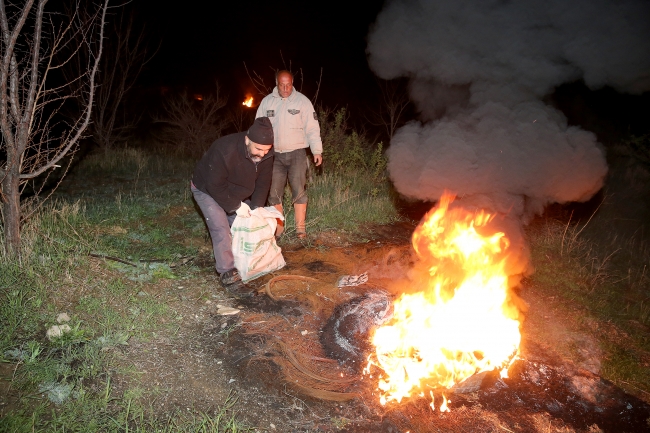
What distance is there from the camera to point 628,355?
374cm

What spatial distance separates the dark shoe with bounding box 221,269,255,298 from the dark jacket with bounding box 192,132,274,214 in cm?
67

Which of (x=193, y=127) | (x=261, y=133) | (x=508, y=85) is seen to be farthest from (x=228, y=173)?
(x=193, y=127)

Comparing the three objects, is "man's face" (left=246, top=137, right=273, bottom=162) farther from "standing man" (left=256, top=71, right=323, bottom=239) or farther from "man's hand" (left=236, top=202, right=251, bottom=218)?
"standing man" (left=256, top=71, right=323, bottom=239)

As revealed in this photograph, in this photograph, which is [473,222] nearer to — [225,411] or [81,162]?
[225,411]

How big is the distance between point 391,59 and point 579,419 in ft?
13.1

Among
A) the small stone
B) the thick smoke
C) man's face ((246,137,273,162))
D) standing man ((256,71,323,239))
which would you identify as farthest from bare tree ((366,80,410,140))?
the small stone

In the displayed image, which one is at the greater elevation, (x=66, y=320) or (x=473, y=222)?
(x=473, y=222)

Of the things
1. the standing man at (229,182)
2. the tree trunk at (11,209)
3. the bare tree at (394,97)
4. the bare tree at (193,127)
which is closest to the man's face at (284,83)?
the standing man at (229,182)

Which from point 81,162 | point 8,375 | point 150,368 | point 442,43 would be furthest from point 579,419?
point 81,162

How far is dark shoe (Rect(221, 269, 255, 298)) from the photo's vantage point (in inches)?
169

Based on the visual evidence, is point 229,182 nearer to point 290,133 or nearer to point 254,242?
point 254,242

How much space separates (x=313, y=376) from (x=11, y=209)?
10.9 ft

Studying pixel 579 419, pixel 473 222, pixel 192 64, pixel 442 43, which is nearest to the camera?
pixel 579 419

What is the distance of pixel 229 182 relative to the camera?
174 inches
